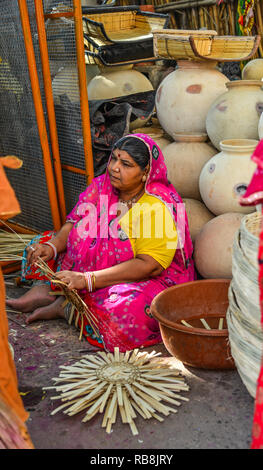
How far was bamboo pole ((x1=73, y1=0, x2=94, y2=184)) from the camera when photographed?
360 cm

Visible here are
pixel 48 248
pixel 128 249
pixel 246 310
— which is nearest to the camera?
pixel 246 310

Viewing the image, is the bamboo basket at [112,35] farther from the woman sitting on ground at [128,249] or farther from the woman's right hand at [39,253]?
the woman's right hand at [39,253]

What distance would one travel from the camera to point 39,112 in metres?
3.95

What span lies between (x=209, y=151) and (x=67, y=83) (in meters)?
1.21

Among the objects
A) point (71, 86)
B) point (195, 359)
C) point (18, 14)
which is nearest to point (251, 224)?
point (195, 359)

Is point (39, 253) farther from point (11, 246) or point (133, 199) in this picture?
point (11, 246)

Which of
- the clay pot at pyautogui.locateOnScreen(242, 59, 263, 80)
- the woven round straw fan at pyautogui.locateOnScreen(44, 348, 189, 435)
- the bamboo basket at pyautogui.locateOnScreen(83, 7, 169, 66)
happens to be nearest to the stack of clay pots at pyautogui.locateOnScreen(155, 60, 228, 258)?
the clay pot at pyautogui.locateOnScreen(242, 59, 263, 80)

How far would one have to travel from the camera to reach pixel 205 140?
3941mm

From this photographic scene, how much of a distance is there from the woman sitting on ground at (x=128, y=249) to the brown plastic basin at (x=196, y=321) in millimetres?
138

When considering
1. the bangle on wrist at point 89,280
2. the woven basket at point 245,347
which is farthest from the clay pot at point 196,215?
the woven basket at point 245,347

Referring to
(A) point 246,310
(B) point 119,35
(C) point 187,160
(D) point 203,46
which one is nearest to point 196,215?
(C) point 187,160

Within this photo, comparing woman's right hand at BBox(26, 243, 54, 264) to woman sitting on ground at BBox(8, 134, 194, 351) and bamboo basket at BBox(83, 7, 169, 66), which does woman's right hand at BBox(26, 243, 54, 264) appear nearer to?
woman sitting on ground at BBox(8, 134, 194, 351)

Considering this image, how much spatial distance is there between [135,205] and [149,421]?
133cm
